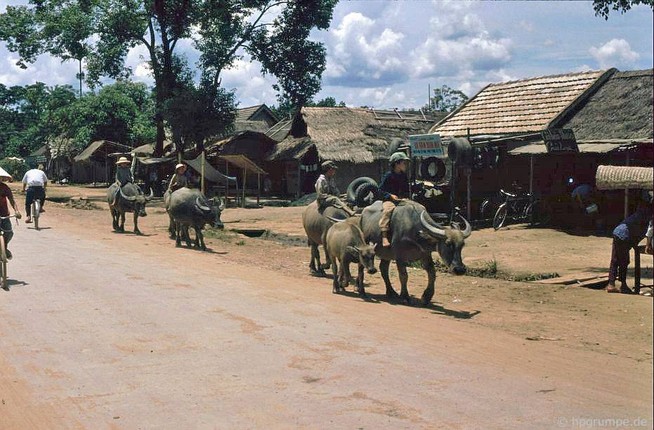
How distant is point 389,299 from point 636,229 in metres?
4.11

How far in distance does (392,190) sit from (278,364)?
16.0ft

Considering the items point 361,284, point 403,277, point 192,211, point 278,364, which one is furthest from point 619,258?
point 192,211

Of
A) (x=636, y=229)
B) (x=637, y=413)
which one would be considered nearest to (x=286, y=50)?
(x=636, y=229)

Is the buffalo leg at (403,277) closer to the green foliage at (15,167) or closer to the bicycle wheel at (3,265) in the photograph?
the bicycle wheel at (3,265)

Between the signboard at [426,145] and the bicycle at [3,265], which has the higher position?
the signboard at [426,145]

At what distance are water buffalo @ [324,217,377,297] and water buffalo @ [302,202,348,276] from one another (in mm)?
978

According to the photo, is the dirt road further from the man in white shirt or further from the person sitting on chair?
the man in white shirt

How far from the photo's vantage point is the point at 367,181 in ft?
44.7

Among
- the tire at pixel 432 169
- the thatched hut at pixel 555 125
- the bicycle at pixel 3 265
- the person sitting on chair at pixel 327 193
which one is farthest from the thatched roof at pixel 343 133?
the bicycle at pixel 3 265

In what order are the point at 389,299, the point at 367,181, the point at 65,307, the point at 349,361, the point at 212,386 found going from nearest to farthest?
1. the point at 212,386
2. the point at 349,361
3. the point at 65,307
4. the point at 389,299
5. the point at 367,181

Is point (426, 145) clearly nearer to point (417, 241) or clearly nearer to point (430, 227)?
point (417, 241)

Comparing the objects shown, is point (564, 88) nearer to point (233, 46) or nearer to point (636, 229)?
point (636, 229)

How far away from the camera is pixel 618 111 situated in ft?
71.4

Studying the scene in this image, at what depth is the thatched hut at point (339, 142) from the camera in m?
36.8
